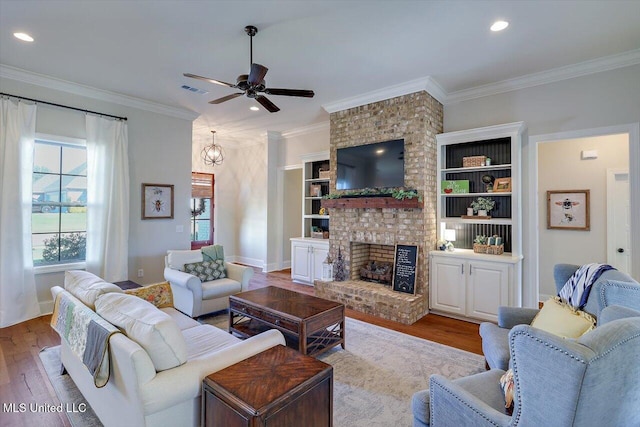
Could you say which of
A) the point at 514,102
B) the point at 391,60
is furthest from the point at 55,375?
the point at 514,102

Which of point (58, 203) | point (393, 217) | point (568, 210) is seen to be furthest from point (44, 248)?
point (568, 210)

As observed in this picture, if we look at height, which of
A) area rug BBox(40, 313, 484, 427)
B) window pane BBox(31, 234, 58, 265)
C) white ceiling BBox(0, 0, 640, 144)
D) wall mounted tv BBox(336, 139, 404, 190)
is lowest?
area rug BBox(40, 313, 484, 427)

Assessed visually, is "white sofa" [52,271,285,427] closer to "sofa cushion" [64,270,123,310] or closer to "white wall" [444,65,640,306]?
"sofa cushion" [64,270,123,310]

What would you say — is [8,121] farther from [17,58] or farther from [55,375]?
[55,375]

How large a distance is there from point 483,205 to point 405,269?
56.8 inches

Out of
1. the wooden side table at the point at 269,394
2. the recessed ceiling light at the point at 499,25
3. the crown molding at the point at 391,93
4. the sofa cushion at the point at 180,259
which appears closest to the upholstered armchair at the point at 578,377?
the wooden side table at the point at 269,394

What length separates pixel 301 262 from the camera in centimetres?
622

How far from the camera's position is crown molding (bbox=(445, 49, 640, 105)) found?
3.54 m

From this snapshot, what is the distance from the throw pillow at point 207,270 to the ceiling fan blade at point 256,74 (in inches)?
102

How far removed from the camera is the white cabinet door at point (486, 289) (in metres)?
3.86

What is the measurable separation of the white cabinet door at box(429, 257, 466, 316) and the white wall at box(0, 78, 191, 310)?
4.43m

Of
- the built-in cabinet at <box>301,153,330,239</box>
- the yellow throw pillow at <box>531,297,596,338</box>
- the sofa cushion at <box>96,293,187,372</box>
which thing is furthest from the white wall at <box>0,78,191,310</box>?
the yellow throw pillow at <box>531,297,596,338</box>

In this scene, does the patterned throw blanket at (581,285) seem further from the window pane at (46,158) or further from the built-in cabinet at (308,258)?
the window pane at (46,158)

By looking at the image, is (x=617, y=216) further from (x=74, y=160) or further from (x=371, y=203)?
(x=74, y=160)
